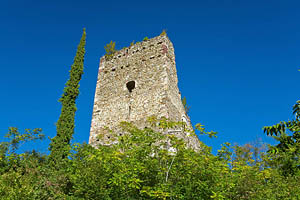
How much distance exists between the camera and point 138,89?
12086mm

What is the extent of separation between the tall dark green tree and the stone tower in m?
1.15

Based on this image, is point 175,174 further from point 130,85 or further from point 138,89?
point 130,85

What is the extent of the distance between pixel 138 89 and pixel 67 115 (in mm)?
3515

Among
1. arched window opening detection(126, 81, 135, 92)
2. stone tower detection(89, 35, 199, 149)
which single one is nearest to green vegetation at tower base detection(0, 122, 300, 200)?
stone tower detection(89, 35, 199, 149)

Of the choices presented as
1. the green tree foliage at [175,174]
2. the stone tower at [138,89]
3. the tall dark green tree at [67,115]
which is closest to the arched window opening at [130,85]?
the stone tower at [138,89]

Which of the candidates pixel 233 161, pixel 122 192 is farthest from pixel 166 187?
pixel 233 161

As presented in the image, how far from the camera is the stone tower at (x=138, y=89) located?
1124cm

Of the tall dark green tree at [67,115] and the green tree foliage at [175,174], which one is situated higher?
the tall dark green tree at [67,115]

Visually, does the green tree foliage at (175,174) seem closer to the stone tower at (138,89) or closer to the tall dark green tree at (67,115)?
the tall dark green tree at (67,115)

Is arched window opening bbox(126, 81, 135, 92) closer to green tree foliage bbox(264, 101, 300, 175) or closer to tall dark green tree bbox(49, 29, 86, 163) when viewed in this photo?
tall dark green tree bbox(49, 29, 86, 163)

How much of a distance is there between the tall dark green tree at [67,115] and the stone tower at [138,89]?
3.77 feet

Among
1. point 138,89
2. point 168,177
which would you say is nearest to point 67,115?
point 138,89

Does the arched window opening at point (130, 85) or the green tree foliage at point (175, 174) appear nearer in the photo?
the green tree foliage at point (175, 174)

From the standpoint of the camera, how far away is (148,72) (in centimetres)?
1220
